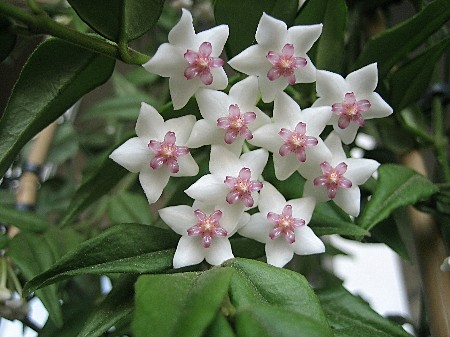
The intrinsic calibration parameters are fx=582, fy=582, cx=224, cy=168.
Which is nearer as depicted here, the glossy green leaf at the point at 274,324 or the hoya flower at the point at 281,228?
the glossy green leaf at the point at 274,324

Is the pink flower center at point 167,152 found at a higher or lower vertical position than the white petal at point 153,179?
higher

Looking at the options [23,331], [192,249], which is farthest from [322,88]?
[23,331]

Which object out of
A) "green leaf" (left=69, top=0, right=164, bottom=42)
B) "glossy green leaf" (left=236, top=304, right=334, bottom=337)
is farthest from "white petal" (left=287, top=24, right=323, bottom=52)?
"glossy green leaf" (left=236, top=304, right=334, bottom=337)

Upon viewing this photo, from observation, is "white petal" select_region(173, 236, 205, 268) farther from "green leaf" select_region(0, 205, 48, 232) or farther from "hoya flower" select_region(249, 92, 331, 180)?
"green leaf" select_region(0, 205, 48, 232)

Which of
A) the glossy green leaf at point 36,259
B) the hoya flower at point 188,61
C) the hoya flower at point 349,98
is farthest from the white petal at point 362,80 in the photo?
the glossy green leaf at point 36,259

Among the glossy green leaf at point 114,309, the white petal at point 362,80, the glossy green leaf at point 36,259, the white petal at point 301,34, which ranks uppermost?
the white petal at point 301,34

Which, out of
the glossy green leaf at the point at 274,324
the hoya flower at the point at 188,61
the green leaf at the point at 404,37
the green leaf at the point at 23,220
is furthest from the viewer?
the green leaf at the point at 23,220

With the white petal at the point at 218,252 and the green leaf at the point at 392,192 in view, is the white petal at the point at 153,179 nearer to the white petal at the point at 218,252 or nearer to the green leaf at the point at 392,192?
the white petal at the point at 218,252

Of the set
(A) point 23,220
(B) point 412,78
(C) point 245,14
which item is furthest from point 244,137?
(A) point 23,220
